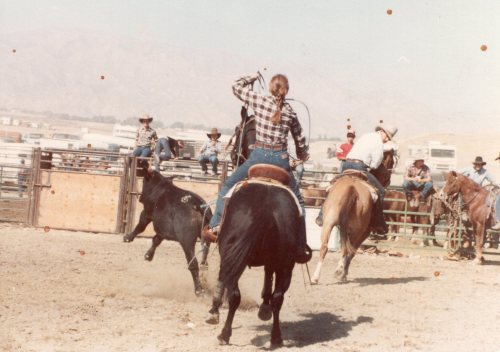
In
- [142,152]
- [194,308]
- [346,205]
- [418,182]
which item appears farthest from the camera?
[418,182]

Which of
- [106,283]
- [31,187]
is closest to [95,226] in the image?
[31,187]

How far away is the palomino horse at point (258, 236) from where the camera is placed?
20.6 feet

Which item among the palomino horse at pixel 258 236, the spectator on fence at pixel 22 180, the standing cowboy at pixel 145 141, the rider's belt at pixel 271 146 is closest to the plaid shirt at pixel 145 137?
the standing cowboy at pixel 145 141

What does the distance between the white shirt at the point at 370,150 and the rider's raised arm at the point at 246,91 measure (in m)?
3.99

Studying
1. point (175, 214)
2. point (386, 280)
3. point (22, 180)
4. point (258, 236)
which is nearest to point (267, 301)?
point (258, 236)

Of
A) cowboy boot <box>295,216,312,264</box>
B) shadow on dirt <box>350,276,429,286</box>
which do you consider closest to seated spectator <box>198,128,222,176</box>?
shadow on dirt <box>350,276,429,286</box>

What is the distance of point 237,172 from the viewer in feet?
23.2

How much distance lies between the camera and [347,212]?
34.8ft

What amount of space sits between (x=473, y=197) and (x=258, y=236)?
1030cm

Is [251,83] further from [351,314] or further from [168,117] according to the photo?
[168,117]

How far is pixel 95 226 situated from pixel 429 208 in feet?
25.5

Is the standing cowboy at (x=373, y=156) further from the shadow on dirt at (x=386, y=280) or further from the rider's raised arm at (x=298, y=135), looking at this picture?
the rider's raised arm at (x=298, y=135)

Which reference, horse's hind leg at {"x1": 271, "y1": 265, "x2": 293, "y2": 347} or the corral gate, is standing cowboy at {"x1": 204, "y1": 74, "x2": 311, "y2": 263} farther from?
the corral gate

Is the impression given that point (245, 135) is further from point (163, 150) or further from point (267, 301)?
point (163, 150)
